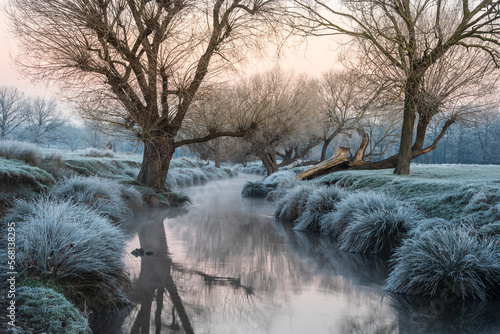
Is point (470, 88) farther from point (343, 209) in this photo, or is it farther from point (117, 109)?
point (117, 109)

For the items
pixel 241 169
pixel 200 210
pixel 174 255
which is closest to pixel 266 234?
pixel 174 255

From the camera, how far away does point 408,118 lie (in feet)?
32.4

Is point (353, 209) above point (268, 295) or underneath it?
above

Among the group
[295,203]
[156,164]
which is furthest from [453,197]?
[156,164]

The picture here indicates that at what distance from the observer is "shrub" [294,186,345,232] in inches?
328

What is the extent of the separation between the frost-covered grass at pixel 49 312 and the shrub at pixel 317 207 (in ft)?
19.1

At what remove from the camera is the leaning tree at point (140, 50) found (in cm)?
871

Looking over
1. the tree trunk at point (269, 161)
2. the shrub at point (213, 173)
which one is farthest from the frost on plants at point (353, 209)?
the shrub at point (213, 173)

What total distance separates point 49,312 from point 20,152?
792 centimetres

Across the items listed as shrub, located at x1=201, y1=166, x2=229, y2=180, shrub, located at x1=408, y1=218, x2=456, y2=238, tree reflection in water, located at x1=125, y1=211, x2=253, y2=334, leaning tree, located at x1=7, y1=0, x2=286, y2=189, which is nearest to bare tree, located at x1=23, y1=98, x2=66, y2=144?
shrub, located at x1=201, y1=166, x2=229, y2=180

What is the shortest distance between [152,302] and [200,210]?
741 centimetres

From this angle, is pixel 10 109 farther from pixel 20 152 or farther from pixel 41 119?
pixel 20 152

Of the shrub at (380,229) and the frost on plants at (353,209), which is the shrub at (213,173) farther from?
the shrub at (380,229)

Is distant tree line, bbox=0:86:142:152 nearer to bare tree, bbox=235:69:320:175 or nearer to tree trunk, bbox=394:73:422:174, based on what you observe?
bare tree, bbox=235:69:320:175
